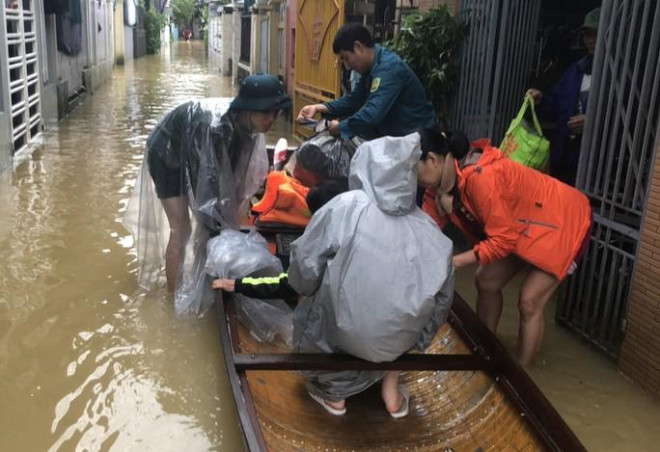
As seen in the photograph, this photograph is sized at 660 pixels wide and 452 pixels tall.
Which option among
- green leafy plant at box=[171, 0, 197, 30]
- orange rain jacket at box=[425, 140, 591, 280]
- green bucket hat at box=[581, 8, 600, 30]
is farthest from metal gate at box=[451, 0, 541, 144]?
green leafy plant at box=[171, 0, 197, 30]

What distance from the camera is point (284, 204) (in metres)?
4.77

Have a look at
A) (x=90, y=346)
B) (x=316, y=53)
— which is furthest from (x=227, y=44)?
(x=90, y=346)

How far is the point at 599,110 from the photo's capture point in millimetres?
4070

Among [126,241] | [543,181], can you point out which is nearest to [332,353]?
[543,181]

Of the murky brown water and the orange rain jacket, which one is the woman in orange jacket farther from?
the murky brown water

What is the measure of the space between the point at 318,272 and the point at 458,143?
104 cm

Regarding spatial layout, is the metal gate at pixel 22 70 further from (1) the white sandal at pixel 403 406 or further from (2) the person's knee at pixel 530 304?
(2) the person's knee at pixel 530 304

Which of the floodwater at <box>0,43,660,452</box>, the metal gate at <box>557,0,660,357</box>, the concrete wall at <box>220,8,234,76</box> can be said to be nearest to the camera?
the floodwater at <box>0,43,660,452</box>

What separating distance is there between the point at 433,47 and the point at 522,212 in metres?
2.99

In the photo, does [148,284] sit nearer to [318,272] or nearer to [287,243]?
[287,243]

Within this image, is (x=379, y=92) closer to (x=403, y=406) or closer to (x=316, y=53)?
(x=403, y=406)

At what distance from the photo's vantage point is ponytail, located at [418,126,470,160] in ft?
9.95

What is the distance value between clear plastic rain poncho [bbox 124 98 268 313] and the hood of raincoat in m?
1.68

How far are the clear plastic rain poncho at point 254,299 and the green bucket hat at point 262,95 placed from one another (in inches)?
34.9
